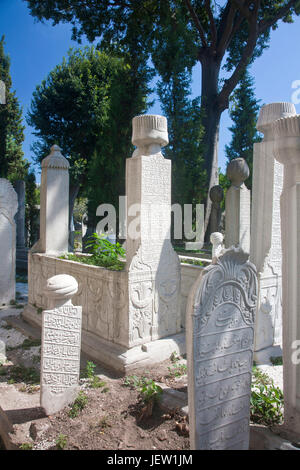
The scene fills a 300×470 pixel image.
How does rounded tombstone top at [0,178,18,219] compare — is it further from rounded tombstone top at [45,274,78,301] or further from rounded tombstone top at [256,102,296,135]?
rounded tombstone top at [256,102,296,135]

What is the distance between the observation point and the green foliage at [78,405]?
2906 millimetres

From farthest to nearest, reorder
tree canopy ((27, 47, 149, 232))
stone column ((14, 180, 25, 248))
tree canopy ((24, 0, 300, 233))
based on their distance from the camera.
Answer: tree canopy ((27, 47, 149, 232)) → stone column ((14, 180, 25, 248)) → tree canopy ((24, 0, 300, 233))

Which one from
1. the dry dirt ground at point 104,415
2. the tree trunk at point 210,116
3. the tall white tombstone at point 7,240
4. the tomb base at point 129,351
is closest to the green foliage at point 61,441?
the dry dirt ground at point 104,415

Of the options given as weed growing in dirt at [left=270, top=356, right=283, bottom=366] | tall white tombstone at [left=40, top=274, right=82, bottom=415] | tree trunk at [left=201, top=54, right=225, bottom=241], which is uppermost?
tree trunk at [left=201, top=54, right=225, bottom=241]

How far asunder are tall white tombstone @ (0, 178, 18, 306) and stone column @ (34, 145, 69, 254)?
1.15 m

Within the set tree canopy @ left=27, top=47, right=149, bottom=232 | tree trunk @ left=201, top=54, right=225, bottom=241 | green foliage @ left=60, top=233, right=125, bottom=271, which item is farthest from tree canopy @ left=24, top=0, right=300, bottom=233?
green foliage @ left=60, top=233, right=125, bottom=271

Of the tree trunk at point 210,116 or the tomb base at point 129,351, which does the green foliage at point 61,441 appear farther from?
the tree trunk at point 210,116

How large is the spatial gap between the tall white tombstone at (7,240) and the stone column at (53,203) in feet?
3.78

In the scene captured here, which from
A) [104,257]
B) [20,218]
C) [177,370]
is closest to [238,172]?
[104,257]

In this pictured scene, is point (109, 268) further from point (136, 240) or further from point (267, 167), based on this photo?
point (267, 167)

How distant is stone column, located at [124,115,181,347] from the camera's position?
4039mm

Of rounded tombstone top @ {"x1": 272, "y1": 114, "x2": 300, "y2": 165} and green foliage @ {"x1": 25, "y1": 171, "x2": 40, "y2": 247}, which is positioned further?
green foliage @ {"x1": 25, "y1": 171, "x2": 40, "y2": 247}

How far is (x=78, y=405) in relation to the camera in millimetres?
3023
